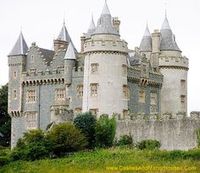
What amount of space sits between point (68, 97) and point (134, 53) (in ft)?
26.4

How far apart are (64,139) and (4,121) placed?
24.1m

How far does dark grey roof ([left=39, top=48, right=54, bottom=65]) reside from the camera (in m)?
67.0

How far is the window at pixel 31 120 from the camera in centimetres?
6600

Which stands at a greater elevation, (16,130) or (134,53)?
(134,53)

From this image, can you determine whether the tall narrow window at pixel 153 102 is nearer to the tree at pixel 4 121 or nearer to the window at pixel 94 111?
the window at pixel 94 111

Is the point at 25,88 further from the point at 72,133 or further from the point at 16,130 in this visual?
the point at 72,133

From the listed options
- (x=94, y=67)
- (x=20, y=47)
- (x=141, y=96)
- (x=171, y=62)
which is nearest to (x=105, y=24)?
(x=94, y=67)

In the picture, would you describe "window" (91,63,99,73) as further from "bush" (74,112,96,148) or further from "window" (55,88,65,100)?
"window" (55,88,65,100)

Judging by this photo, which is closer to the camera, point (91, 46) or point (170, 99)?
point (91, 46)

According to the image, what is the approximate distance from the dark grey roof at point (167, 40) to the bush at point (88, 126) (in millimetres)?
12756

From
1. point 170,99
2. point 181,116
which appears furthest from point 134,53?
point 181,116

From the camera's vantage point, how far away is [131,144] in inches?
2207

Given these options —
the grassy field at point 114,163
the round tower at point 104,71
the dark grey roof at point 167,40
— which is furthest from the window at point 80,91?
the grassy field at point 114,163

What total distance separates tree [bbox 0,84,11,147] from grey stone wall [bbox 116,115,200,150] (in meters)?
21.2
